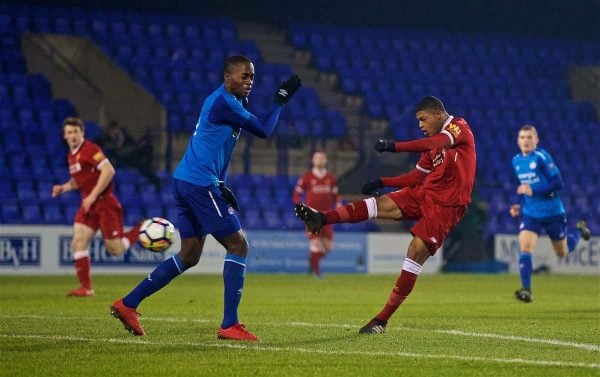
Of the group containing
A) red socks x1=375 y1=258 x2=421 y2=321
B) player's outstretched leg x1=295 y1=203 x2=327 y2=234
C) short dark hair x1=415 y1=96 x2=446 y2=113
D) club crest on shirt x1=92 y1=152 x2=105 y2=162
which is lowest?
red socks x1=375 y1=258 x2=421 y2=321

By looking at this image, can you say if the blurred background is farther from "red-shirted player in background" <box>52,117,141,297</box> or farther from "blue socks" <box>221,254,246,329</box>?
"blue socks" <box>221,254,246,329</box>

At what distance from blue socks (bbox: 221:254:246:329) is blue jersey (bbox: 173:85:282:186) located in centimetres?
67

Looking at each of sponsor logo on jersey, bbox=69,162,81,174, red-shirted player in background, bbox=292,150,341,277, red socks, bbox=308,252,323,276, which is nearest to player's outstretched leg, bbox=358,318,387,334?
sponsor logo on jersey, bbox=69,162,81,174

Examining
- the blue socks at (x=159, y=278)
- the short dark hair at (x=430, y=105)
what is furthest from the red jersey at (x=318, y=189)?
the blue socks at (x=159, y=278)

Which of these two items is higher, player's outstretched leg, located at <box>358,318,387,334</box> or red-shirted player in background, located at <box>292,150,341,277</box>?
red-shirted player in background, located at <box>292,150,341,277</box>

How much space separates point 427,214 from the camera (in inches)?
406

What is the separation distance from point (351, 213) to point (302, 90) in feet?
67.8

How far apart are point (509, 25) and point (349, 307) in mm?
22995

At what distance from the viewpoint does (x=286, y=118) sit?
93.6 feet

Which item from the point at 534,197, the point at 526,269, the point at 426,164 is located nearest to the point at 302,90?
the point at 534,197

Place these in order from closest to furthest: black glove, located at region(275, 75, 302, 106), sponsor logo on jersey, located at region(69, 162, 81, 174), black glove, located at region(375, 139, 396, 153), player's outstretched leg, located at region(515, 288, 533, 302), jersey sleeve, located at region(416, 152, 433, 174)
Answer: black glove, located at region(275, 75, 302, 106)
black glove, located at region(375, 139, 396, 153)
jersey sleeve, located at region(416, 152, 433, 174)
player's outstretched leg, located at region(515, 288, 533, 302)
sponsor logo on jersey, located at region(69, 162, 81, 174)

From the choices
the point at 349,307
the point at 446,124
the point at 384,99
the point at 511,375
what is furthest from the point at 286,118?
the point at 511,375

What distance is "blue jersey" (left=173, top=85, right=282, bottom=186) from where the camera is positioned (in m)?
9.25

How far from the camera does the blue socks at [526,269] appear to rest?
15797 mm
